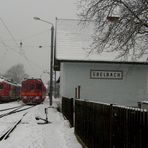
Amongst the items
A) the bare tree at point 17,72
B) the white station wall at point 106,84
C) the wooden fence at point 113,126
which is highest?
the bare tree at point 17,72

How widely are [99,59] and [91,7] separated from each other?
1216 centimetres

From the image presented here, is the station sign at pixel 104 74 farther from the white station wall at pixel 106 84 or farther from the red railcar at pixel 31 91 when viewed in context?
the red railcar at pixel 31 91

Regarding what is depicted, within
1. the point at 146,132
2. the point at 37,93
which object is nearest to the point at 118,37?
the point at 146,132

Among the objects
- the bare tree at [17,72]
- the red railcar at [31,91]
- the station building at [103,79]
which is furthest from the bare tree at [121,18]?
the bare tree at [17,72]

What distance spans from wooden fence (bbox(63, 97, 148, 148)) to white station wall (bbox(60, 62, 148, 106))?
1676cm

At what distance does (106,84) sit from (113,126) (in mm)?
20951

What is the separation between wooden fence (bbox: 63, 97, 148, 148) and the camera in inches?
225

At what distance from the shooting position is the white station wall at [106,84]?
1105 inches

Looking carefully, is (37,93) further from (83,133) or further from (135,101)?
(83,133)

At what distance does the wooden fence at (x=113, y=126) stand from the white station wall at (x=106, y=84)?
1676 centimetres

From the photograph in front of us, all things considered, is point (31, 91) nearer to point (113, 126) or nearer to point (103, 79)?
point (103, 79)

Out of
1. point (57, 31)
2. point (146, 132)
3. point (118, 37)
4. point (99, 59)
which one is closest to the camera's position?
point (146, 132)

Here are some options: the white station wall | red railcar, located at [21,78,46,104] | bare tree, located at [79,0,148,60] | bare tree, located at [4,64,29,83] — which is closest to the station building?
the white station wall

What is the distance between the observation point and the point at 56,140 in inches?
476
